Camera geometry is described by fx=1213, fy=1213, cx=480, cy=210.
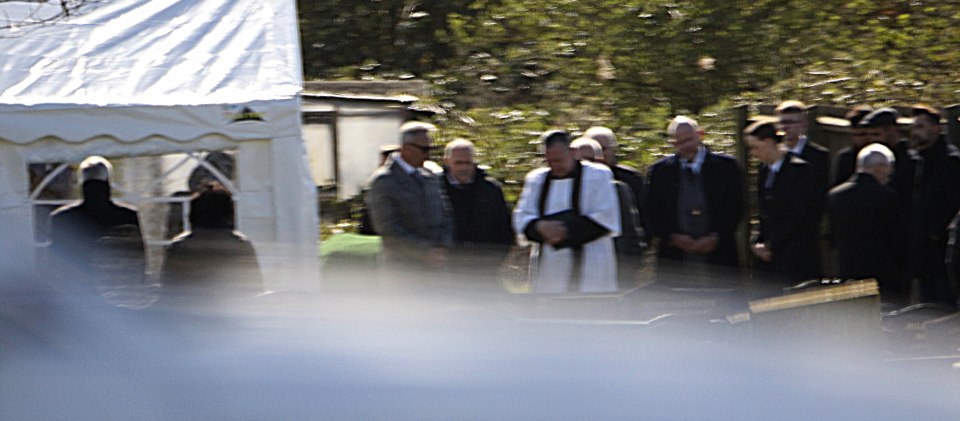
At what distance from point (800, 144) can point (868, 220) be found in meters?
0.64

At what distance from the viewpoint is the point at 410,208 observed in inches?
273

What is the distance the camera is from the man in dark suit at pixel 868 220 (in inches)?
293

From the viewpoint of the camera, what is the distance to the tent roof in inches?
298

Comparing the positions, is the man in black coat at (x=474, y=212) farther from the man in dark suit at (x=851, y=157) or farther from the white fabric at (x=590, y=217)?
the man in dark suit at (x=851, y=157)

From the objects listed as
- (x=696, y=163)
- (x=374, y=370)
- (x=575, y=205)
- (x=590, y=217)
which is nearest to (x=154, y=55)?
(x=575, y=205)

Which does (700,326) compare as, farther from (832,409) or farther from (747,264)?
(747,264)

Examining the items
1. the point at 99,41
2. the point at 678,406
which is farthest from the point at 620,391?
the point at 99,41

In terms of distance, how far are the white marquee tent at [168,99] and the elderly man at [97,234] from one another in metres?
0.33

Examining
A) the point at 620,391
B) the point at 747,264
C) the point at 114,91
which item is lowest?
the point at 747,264

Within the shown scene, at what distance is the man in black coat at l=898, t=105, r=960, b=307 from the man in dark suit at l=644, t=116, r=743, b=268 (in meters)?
1.16

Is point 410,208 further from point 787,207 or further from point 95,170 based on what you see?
point 787,207

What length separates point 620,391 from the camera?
2.95 m

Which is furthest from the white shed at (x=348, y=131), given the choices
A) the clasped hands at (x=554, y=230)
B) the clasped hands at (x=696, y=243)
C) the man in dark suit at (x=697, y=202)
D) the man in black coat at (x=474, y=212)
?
the clasped hands at (x=554, y=230)

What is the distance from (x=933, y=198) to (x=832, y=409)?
5.26m
